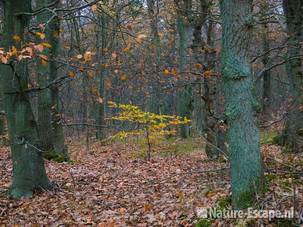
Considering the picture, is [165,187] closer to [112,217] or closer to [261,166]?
[112,217]

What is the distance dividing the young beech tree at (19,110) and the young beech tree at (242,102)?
15.0ft

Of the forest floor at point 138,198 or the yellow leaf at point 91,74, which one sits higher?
the yellow leaf at point 91,74

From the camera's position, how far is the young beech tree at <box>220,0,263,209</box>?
210 inches

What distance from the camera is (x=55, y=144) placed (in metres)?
14.7

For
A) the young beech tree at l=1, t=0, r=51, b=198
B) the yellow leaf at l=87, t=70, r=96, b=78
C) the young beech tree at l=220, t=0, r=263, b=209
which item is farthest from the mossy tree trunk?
the young beech tree at l=220, t=0, r=263, b=209

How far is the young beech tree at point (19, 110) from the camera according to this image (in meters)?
8.33

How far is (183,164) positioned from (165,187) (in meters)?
3.95

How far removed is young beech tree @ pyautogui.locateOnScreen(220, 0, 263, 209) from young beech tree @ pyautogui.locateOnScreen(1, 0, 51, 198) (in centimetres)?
458

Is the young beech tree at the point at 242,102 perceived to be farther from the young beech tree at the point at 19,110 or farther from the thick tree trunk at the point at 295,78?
the thick tree trunk at the point at 295,78

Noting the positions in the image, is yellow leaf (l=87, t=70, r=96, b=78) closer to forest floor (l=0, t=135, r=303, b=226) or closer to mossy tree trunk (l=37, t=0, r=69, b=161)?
forest floor (l=0, t=135, r=303, b=226)

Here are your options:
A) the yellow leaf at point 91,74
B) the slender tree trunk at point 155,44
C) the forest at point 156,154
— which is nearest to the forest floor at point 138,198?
the forest at point 156,154

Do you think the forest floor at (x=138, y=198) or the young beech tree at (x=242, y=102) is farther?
the forest floor at (x=138, y=198)

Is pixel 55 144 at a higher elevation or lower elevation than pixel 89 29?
lower

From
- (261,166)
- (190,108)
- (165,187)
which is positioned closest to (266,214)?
(261,166)
